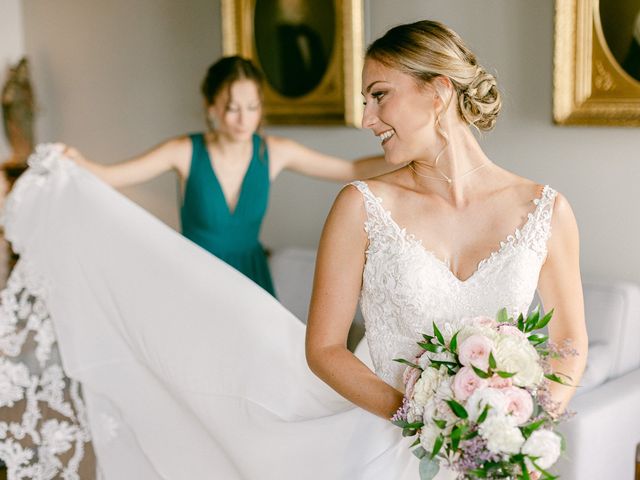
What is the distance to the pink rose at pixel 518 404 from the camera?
159 centimetres

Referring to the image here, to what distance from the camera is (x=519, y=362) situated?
163cm

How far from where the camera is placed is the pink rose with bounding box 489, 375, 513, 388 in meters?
1.62

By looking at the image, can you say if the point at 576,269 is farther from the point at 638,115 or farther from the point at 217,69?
the point at 217,69

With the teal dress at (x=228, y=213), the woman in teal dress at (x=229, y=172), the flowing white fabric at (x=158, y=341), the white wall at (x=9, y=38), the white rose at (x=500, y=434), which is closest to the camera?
the white rose at (x=500, y=434)

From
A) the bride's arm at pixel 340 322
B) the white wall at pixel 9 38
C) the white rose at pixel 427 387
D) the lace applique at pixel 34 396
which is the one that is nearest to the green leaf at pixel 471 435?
the white rose at pixel 427 387

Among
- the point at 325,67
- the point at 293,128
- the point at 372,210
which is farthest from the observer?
the point at 293,128

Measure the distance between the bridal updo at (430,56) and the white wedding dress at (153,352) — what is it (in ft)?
1.06

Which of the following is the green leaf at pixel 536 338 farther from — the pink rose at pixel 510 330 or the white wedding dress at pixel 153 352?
the white wedding dress at pixel 153 352

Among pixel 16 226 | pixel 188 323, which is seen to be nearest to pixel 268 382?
pixel 188 323

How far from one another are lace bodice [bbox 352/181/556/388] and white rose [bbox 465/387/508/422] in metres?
0.46

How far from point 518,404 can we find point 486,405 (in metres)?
0.06

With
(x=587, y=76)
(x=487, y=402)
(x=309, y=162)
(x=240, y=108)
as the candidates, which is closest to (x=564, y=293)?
(x=487, y=402)

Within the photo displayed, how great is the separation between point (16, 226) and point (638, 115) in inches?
87.1

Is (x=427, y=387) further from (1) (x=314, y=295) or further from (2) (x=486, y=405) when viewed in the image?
(1) (x=314, y=295)
